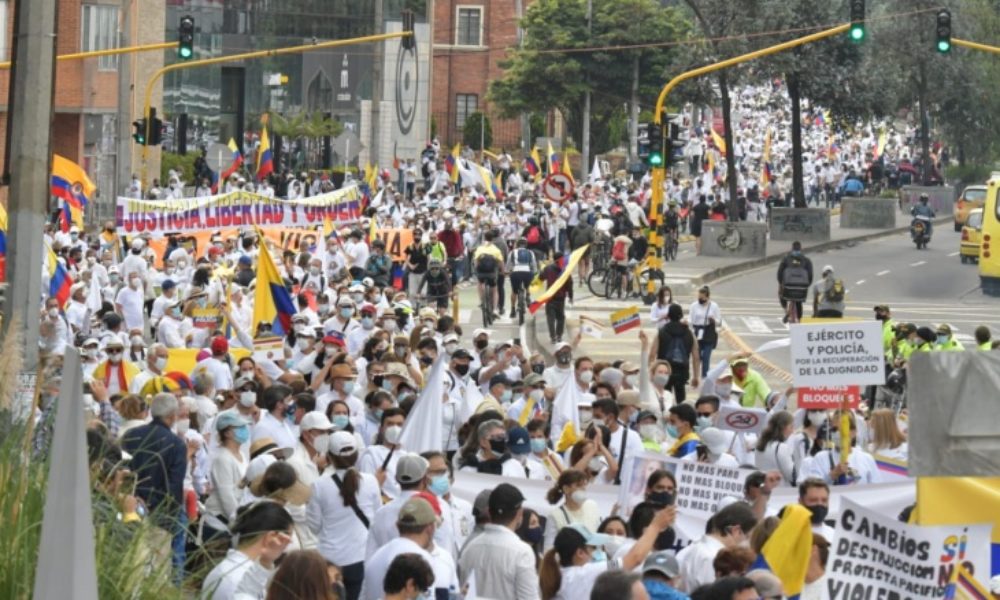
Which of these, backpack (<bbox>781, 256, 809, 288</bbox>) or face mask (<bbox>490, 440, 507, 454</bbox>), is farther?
backpack (<bbox>781, 256, 809, 288</bbox>)

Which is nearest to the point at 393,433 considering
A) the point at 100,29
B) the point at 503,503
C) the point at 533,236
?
the point at 503,503

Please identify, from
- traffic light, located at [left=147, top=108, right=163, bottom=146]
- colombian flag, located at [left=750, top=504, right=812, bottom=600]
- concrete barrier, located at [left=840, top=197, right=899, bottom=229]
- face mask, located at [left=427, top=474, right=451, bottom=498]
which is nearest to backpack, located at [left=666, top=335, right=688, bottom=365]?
face mask, located at [left=427, top=474, right=451, bottom=498]

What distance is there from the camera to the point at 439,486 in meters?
11.9

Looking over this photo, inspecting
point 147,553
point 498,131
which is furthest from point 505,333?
point 498,131

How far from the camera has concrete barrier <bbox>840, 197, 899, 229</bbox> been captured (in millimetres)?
61250

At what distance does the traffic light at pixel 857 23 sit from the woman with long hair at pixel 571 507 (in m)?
24.2

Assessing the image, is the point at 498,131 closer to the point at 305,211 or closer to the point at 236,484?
the point at 305,211

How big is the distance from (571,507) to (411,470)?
1124mm

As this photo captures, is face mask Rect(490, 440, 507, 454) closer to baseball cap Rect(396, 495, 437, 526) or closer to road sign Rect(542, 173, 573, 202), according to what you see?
baseball cap Rect(396, 495, 437, 526)

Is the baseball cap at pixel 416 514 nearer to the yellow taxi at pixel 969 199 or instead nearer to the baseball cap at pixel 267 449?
the baseball cap at pixel 267 449

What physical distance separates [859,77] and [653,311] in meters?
30.8

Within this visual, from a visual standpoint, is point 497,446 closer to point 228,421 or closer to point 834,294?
point 228,421

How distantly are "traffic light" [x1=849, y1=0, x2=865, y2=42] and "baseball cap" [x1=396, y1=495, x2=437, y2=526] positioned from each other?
26278mm

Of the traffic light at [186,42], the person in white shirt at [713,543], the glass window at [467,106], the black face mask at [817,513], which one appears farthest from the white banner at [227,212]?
the glass window at [467,106]
